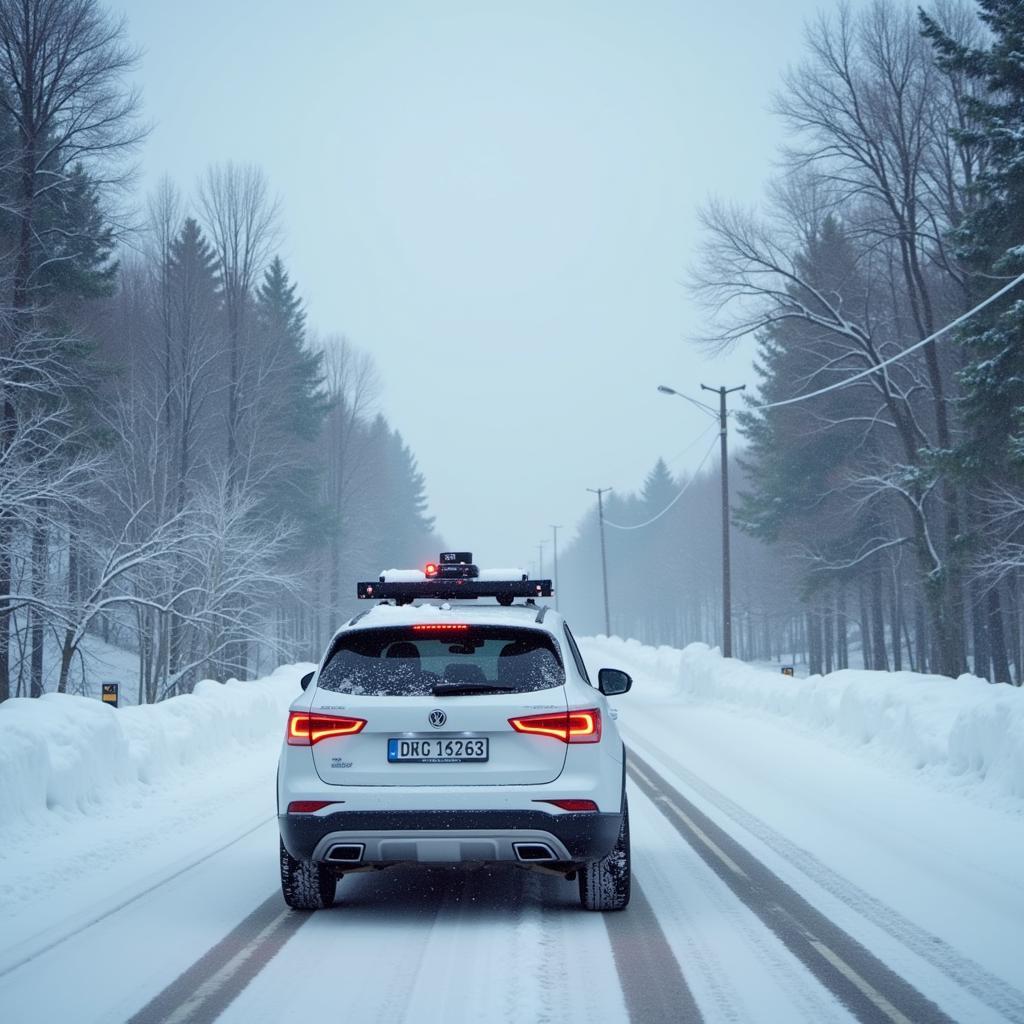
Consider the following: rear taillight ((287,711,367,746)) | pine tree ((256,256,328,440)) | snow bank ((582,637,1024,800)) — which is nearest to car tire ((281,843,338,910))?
rear taillight ((287,711,367,746))

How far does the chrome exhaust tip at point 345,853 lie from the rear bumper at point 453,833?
18mm

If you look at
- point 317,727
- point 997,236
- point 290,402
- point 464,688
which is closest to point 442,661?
point 464,688

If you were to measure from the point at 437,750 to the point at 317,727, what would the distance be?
0.71 meters

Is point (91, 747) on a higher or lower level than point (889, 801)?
higher

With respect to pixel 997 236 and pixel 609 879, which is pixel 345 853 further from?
pixel 997 236

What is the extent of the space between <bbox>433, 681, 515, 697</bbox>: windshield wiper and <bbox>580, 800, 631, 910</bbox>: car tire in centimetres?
112

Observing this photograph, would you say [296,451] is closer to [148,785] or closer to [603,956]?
[148,785]

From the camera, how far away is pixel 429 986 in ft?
18.2

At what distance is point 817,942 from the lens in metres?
6.39

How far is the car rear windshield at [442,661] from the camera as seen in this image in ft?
22.5

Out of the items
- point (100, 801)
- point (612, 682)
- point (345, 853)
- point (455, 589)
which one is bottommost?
point (100, 801)

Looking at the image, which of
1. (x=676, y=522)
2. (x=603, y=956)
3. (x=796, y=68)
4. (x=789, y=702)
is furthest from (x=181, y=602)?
(x=676, y=522)

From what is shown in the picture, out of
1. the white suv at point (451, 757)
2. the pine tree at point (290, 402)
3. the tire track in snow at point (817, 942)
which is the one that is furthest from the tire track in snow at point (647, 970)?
the pine tree at point (290, 402)

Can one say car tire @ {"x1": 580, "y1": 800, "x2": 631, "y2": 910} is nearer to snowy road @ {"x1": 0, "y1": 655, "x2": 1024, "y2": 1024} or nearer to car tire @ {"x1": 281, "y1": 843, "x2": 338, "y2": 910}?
snowy road @ {"x1": 0, "y1": 655, "x2": 1024, "y2": 1024}
